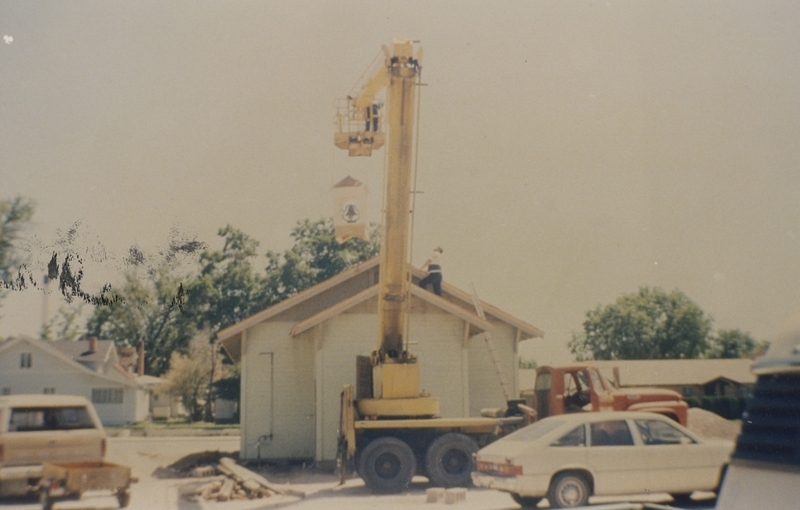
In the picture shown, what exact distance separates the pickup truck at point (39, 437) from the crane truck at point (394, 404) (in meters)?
5.07

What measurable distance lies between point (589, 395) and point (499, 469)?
507 centimetres

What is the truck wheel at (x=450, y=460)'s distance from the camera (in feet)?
48.9

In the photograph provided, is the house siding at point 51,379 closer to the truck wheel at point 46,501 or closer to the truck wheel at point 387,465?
the truck wheel at point 387,465

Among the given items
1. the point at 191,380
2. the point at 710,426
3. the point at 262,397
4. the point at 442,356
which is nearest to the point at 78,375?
the point at 262,397

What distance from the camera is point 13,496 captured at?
35.2 ft

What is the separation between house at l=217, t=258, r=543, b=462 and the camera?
19125mm

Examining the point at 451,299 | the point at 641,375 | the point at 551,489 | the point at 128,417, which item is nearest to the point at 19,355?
the point at 128,417

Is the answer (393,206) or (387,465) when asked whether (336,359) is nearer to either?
(387,465)

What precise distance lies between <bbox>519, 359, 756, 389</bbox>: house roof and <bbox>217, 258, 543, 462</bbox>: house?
29.7 meters

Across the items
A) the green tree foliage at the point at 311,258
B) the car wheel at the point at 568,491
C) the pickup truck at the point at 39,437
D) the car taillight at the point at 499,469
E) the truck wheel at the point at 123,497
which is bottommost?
the truck wheel at the point at 123,497

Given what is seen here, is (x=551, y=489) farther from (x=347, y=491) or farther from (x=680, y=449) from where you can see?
(x=347, y=491)

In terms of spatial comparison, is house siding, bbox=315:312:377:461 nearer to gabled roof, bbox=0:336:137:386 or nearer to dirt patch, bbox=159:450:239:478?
dirt patch, bbox=159:450:239:478

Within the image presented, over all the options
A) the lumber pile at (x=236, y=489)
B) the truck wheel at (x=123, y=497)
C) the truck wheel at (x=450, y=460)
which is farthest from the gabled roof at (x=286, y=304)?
the truck wheel at (x=123, y=497)

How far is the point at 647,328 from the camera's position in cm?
6644
